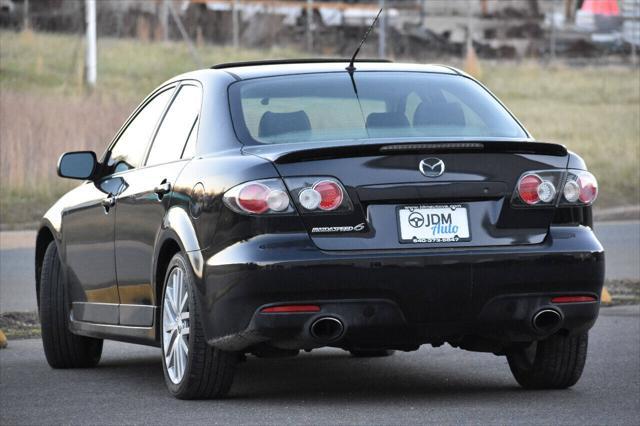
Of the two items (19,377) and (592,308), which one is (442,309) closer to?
(592,308)

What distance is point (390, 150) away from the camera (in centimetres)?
705

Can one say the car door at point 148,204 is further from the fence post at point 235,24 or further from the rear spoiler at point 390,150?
the fence post at point 235,24

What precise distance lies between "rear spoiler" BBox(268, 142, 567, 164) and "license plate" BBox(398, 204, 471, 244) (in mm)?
252

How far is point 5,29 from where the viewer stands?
51719mm

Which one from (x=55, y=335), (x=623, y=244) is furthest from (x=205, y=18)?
(x=55, y=335)

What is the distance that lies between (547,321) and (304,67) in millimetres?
1844

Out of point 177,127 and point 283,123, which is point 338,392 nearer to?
point 283,123

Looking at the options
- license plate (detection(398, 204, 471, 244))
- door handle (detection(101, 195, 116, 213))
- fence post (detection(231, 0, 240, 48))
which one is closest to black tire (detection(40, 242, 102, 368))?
door handle (detection(101, 195, 116, 213))

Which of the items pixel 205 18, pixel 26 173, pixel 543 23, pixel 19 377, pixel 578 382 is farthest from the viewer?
pixel 543 23

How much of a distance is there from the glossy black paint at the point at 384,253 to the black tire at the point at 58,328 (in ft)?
6.61

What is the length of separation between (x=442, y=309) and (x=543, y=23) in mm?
59850

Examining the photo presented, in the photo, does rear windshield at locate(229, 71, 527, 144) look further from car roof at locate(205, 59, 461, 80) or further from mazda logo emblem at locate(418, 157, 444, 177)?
mazda logo emblem at locate(418, 157, 444, 177)

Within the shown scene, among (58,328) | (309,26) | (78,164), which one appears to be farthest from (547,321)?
(309,26)

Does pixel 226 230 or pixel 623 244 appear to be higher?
pixel 226 230
